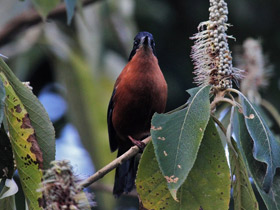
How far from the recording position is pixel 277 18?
1038cm

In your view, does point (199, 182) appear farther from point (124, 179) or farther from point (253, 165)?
point (124, 179)

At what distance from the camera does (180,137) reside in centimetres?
228

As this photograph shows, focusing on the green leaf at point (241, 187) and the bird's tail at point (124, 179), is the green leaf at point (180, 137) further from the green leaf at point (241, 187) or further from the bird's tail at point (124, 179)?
the bird's tail at point (124, 179)

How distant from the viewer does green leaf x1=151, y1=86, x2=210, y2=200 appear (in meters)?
2.14

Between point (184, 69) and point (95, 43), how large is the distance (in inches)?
179

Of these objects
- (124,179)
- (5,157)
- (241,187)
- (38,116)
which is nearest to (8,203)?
(5,157)

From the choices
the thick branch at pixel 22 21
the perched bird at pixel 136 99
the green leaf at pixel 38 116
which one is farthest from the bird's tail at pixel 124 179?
the green leaf at pixel 38 116

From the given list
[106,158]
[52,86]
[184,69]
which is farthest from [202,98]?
[184,69]

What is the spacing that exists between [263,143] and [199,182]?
11.6 inches

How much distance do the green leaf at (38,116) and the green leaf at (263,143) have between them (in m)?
0.78

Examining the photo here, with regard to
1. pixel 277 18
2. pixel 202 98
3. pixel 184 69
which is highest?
pixel 202 98

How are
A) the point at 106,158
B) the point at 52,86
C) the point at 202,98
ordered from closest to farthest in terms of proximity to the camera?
the point at 202,98, the point at 106,158, the point at 52,86

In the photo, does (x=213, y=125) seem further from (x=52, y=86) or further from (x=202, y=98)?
(x=52, y=86)

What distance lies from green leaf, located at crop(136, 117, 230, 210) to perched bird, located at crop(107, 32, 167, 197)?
4.75 ft
